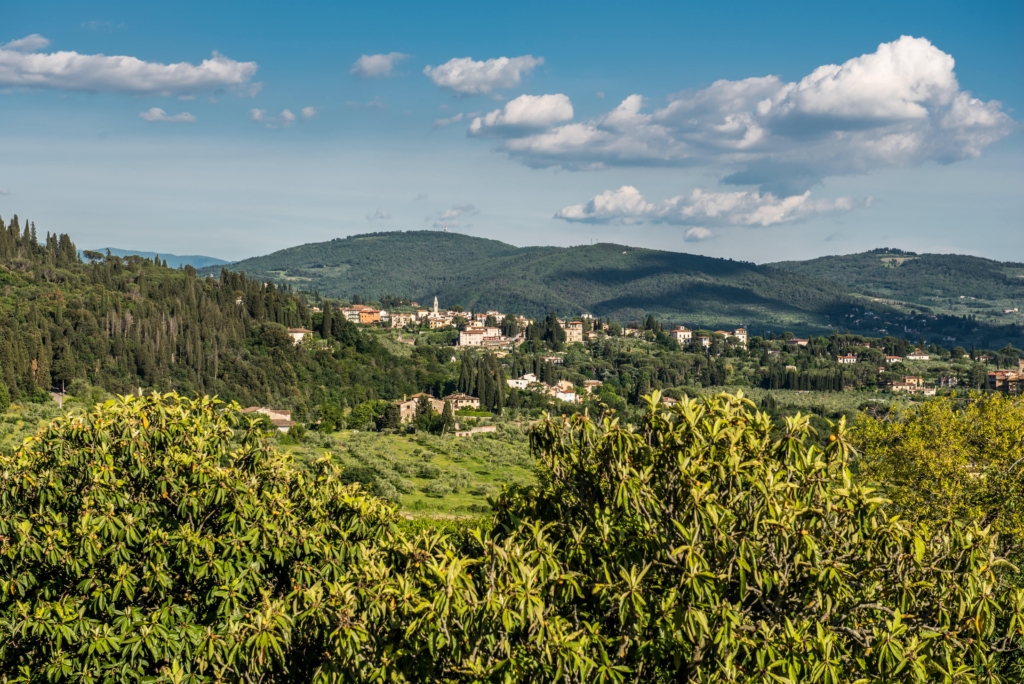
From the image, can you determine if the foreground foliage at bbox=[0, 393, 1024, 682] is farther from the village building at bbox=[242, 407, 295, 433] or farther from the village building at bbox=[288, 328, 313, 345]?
the village building at bbox=[288, 328, 313, 345]

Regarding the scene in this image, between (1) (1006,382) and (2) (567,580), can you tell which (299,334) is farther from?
(2) (567,580)

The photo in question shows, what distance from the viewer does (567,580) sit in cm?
868

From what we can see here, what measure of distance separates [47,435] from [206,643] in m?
4.84

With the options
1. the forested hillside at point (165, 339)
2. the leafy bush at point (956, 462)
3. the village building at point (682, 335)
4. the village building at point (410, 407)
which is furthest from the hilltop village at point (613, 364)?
the leafy bush at point (956, 462)

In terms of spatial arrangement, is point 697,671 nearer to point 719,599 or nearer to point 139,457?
point 719,599

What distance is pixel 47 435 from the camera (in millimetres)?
12391

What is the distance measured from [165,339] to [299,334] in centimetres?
2066

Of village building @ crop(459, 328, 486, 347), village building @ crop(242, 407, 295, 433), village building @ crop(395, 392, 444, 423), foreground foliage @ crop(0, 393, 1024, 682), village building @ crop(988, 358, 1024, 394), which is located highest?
foreground foliage @ crop(0, 393, 1024, 682)

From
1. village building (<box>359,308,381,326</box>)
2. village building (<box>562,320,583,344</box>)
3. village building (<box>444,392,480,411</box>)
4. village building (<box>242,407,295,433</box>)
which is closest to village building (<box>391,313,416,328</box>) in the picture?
village building (<box>359,308,381,326</box>)

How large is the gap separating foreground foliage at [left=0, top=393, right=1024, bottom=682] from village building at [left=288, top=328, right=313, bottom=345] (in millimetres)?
96839

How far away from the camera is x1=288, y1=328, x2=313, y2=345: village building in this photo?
108031mm

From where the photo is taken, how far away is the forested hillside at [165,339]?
264 feet

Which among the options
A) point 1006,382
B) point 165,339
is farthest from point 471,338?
point 1006,382

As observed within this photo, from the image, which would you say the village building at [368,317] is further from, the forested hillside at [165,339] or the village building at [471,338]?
the forested hillside at [165,339]
